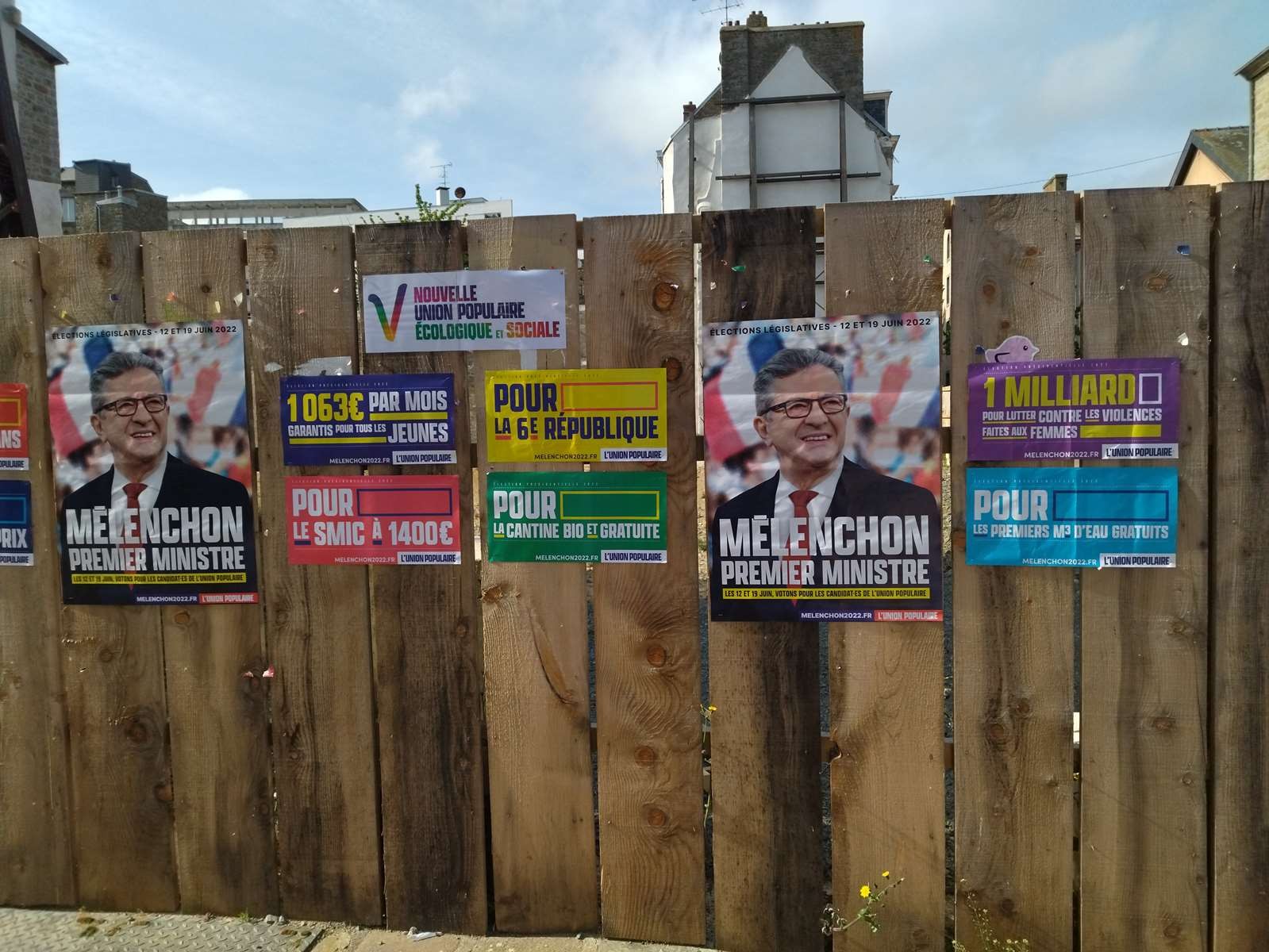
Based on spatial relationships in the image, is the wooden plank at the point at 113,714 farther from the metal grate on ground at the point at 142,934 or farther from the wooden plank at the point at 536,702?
the wooden plank at the point at 536,702

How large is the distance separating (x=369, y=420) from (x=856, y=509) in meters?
1.62

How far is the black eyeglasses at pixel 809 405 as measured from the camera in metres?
2.54

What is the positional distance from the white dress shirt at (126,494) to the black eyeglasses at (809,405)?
2.13 meters

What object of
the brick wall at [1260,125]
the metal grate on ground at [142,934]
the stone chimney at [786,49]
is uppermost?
the stone chimney at [786,49]

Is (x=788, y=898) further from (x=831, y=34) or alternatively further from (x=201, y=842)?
(x=831, y=34)

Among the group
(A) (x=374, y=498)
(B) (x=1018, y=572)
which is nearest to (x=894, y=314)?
(B) (x=1018, y=572)

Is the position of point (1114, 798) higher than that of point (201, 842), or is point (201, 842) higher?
point (1114, 798)

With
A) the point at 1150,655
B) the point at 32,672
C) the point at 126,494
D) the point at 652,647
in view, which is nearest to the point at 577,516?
the point at 652,647

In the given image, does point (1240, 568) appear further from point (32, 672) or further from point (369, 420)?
point (32, 672)

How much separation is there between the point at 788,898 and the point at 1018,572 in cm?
129

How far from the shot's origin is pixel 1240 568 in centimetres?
243

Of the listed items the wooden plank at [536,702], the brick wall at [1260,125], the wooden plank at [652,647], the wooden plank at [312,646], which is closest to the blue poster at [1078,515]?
the wooden plank at [652,647]

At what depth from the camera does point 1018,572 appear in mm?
2514

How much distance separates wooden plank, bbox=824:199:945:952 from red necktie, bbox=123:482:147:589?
242 cm
